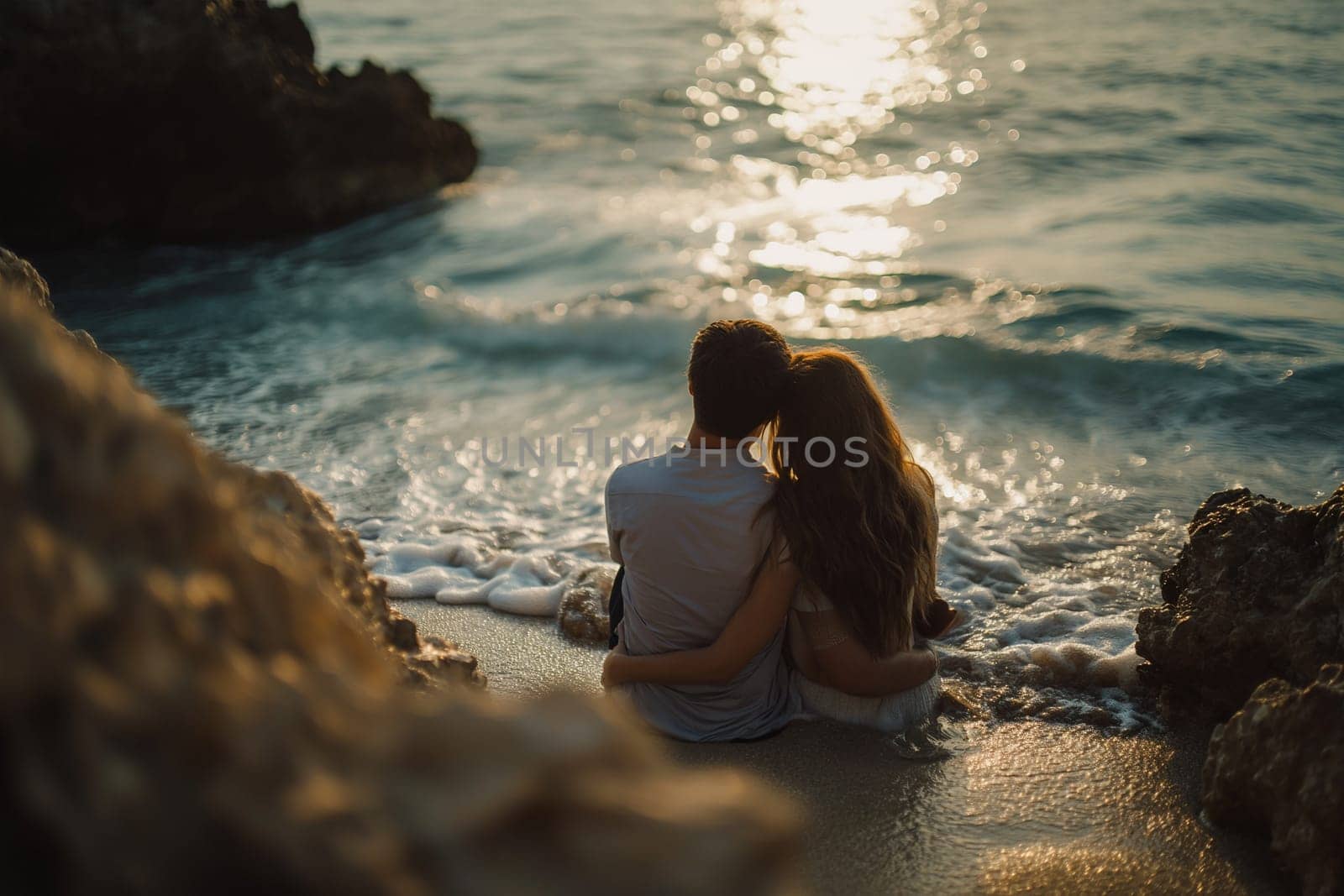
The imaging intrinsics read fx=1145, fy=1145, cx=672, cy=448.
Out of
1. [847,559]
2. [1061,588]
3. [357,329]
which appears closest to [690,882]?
[847,559]

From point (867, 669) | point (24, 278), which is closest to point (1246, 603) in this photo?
point (867, 669)

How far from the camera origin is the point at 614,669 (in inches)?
151

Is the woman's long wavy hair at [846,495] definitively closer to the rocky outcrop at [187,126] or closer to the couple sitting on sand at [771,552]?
the couple sitting on sand at [771,552]

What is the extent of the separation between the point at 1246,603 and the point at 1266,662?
0.63 feet

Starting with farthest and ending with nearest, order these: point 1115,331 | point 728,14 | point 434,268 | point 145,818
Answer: point 728,14
point 434,268
point 1115,331
point 145,818

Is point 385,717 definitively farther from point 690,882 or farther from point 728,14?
point 728,14

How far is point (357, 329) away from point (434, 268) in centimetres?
178

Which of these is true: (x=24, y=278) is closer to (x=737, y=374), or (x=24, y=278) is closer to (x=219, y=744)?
(x=737, y=374)

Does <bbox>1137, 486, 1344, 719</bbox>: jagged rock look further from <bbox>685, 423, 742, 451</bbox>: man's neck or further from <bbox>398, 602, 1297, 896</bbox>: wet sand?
<bbox>685, 423, 742, 451</bbox>: man's neck

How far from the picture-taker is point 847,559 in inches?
137

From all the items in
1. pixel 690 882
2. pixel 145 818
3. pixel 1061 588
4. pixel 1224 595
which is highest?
pixel 145 818

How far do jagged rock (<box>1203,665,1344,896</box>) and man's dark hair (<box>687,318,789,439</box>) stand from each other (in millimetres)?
1584

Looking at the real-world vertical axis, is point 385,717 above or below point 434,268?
above

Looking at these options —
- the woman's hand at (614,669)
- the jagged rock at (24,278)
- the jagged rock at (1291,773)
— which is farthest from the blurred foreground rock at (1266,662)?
the jagged rock at (24,278)
